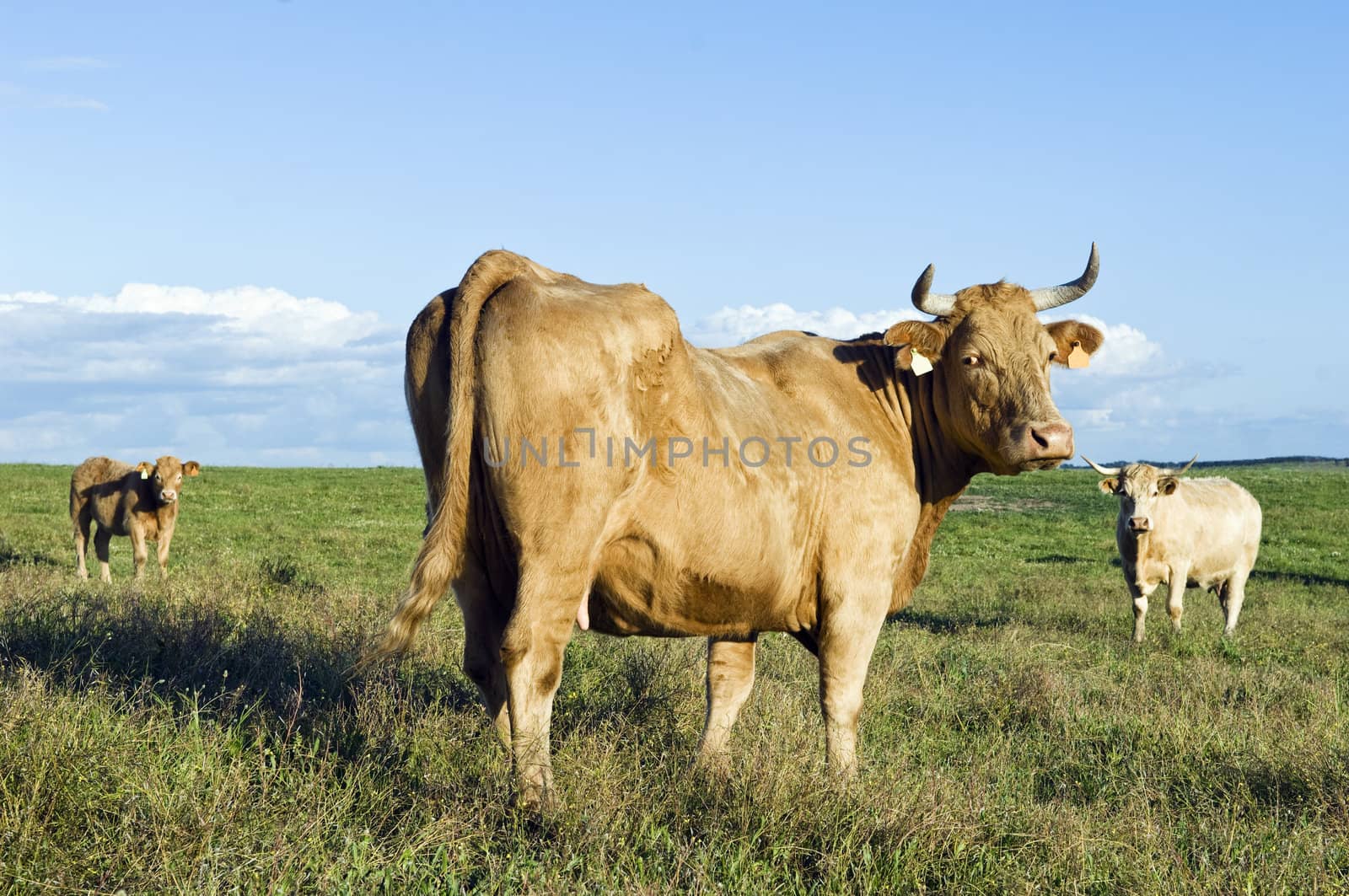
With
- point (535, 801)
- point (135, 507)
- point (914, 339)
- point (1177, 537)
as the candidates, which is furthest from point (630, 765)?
point (135, 507)

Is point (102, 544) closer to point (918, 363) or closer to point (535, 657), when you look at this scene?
point (918, 363)

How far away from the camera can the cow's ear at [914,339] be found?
19.2 feet

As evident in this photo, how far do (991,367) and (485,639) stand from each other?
A: 9.51 ft

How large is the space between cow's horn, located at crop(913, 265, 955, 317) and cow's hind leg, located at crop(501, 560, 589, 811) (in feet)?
8.43

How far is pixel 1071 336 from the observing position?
6.42 meters

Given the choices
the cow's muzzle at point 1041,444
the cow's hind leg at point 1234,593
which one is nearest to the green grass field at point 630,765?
the cow's muzzle at point 1041,444

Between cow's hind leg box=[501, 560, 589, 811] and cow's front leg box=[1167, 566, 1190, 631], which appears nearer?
cow's hind leg box=[501, 560, 589, 811]

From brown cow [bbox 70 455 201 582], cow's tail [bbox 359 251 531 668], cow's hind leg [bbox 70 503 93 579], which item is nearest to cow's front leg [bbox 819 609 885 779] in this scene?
cow's tail [bbox 359 251 531 668]

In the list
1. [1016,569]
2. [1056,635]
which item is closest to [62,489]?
[1016,569]

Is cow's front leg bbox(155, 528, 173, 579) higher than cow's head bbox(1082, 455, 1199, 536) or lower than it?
lower

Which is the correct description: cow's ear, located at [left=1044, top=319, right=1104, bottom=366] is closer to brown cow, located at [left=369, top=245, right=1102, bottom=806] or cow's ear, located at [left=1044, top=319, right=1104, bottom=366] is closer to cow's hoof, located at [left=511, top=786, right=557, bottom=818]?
brown cow, located at [left=369, top=245, right=1102, bottom=806]

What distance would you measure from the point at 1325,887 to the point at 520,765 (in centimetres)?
286

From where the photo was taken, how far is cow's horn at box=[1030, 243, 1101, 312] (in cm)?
617

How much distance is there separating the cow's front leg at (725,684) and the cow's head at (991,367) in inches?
62.4
